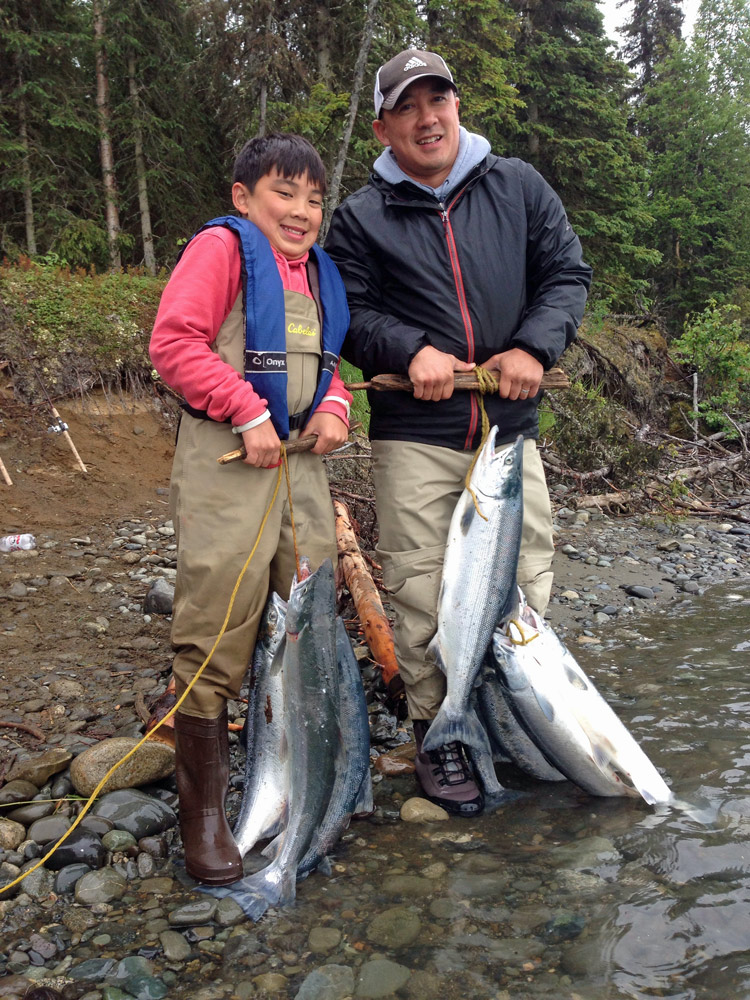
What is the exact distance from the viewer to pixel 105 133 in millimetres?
19297

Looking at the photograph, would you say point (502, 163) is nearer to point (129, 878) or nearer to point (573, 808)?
point (573, 808)

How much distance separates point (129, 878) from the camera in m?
3.05

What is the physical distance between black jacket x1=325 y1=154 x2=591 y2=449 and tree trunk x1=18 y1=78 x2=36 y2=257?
57.5 ft

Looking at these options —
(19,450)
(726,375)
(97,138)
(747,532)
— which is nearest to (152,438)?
(19,450)

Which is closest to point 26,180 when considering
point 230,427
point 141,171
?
point 141,171

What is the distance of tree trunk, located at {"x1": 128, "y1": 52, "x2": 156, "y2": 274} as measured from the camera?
19562 millimetres

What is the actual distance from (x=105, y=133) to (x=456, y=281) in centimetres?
1933

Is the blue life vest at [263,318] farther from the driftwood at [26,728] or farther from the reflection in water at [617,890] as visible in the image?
the driftwood at [26,728]

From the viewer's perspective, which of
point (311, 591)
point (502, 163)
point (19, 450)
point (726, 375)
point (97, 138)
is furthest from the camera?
point (97, 138)

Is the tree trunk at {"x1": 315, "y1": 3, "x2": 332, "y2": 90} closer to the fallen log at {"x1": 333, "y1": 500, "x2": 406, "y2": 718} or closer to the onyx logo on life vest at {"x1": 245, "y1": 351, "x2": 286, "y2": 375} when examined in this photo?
the fallen log at {"x1": 333, "y1": 500, "x2": 406, "y2": 718}

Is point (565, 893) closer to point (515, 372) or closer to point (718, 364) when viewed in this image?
point (515, 372)

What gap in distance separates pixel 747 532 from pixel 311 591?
325 inches

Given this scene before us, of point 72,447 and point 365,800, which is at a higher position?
point 72,447

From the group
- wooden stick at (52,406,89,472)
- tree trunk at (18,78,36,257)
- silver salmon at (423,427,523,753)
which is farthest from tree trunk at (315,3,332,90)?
A: silver salmon at (423,427,523,753)
